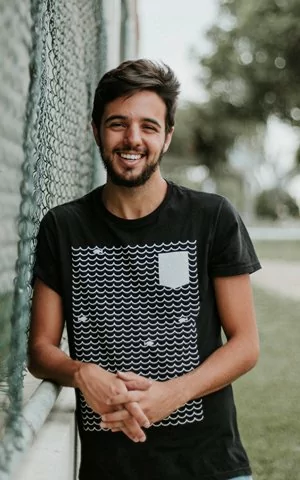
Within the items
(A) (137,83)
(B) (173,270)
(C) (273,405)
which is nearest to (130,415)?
(B) (173,270)

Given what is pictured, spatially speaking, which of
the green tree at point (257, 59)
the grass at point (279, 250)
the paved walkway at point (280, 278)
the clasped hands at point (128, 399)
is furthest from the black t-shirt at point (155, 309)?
the green tree at point (257, 59)

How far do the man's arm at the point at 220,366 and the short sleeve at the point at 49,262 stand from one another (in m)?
0.36

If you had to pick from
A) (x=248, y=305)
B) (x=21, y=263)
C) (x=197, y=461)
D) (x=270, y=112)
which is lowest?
(x=270, y=112)

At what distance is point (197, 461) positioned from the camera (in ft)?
6.89

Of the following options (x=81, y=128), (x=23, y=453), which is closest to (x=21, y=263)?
(x=23, y=453)

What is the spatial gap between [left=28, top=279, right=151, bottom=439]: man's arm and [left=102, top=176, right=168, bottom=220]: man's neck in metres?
0.30

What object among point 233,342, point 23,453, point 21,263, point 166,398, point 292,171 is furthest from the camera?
point 292,171

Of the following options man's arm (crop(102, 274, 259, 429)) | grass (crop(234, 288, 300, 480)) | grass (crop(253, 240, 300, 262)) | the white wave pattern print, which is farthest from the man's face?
grass (crop(253, 240, 300, 262))

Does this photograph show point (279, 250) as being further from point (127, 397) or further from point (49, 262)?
point (127, 397)

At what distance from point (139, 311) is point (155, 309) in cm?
4

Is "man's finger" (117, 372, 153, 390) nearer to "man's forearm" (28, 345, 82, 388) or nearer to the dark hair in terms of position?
"man's forearm" (28, 345, 82, 388)

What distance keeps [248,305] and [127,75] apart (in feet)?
2.37

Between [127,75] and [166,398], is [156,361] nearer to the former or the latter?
[166,398]

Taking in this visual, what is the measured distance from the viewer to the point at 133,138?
221cm
